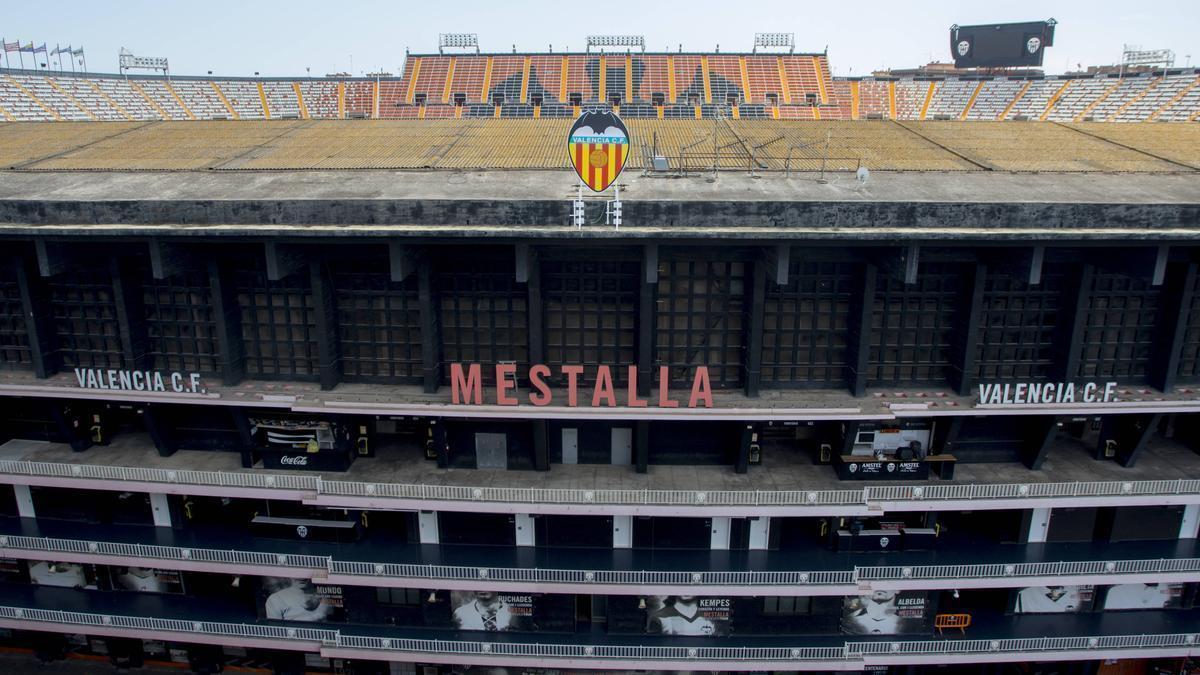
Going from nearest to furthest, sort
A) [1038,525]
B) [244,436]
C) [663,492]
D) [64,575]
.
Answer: [663,492]
[244,436]
[1038,525]
[64,575]

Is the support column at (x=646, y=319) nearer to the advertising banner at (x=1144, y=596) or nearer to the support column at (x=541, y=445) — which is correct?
the support column at (x=541, y=445)

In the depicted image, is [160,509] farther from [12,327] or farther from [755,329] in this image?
[755,329]

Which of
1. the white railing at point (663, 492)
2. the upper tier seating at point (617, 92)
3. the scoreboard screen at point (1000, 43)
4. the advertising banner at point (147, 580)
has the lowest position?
the advertising banner at point (147, 580)

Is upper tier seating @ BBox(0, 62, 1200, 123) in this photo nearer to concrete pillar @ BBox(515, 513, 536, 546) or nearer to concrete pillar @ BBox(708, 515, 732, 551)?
concrete pillar @ BBox(708, 515, 732, 551)

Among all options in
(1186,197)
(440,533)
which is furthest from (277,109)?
(1186,197)

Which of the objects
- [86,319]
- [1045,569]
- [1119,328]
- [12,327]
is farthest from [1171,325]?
[12,327]

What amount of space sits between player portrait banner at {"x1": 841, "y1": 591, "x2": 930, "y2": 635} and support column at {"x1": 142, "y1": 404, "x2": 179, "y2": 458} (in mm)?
27618

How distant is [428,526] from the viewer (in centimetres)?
2923

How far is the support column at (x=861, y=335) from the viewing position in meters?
26.7

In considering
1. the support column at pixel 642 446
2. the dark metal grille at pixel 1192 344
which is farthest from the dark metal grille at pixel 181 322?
the dark metal grille at pixel 1192 344

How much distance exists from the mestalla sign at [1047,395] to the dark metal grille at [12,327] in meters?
36.3

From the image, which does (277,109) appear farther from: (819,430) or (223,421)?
(819,430)

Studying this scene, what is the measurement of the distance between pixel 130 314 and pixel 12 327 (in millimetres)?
5599

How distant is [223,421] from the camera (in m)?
30.8
